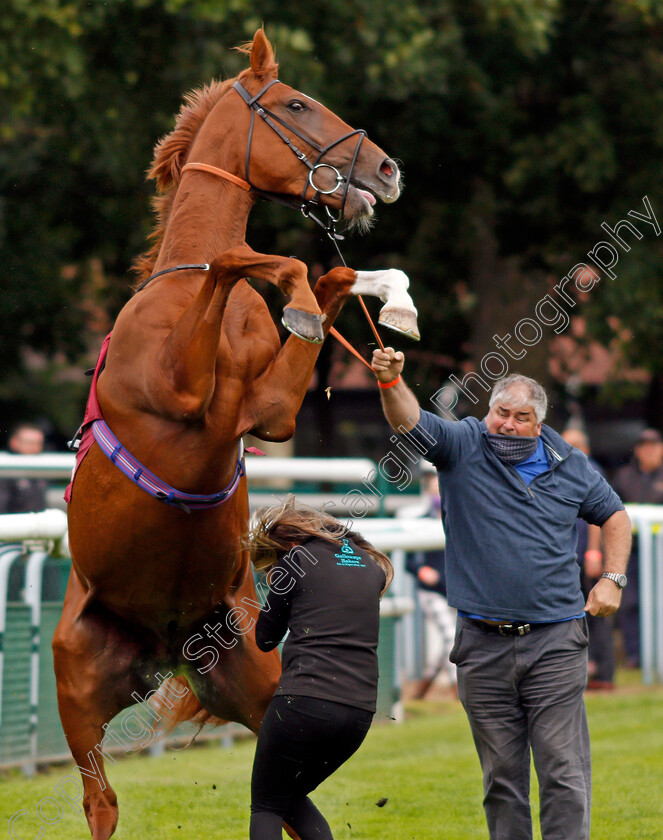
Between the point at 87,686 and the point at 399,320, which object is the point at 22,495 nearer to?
the point at 87,686

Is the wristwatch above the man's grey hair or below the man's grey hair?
below

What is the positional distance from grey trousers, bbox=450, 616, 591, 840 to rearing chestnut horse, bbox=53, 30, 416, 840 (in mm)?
918

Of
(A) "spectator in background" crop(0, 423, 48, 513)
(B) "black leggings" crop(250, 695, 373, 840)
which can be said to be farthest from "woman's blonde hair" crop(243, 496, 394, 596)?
(A) "spectator in background" crop(0, 423, 48, 513)

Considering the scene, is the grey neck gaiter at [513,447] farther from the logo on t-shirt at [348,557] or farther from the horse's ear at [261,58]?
the horse's ear at [261,58]

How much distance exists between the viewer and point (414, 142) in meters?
13.1

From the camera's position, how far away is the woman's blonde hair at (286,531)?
4043mm

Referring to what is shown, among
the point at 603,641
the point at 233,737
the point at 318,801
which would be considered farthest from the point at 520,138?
the point at 318,801

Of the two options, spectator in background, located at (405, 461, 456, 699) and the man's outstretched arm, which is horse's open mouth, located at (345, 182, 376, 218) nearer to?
the man's outstretched arm

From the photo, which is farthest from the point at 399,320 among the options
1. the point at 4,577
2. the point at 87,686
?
the point at 4,577

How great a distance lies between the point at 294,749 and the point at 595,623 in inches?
231

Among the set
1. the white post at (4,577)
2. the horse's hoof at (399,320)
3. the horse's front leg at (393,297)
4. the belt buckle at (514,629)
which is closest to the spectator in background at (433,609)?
the white post at (4,577)

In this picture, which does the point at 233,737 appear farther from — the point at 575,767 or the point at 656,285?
the point at 656,285

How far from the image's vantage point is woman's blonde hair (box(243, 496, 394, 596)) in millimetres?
4043

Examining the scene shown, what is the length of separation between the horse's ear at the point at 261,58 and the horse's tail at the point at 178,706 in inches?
104
